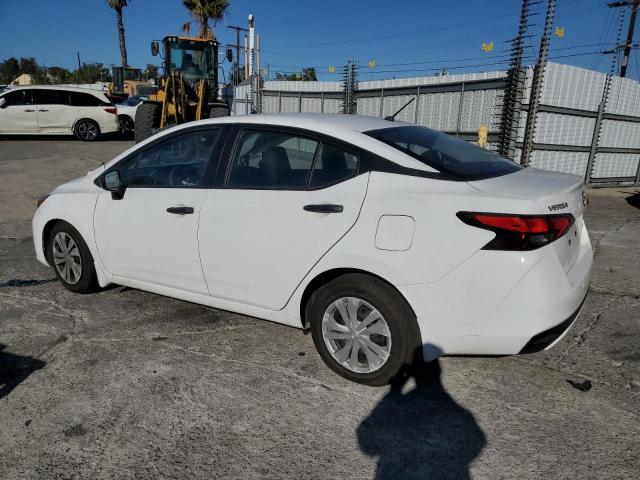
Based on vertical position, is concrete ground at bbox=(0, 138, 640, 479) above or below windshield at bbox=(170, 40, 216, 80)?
below

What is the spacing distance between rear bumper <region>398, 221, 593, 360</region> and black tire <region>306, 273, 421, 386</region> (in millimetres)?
66

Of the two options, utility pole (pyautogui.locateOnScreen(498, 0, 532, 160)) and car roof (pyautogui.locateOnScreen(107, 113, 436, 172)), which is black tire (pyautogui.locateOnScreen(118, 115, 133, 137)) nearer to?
utility pole (pyautogui.locateOnScreen(498, 0, 532, 160))

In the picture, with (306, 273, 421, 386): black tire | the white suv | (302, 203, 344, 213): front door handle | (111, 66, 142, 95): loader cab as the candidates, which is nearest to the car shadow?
(306, 273, 421, 386): black tire

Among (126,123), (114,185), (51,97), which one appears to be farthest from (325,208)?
(126,123)

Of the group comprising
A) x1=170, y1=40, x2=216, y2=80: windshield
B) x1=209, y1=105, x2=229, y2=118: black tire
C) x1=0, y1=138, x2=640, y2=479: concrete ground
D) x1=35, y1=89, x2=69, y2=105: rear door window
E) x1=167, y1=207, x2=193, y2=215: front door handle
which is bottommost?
x1=0, y1=138, x2=640, y2=479: concrete ground

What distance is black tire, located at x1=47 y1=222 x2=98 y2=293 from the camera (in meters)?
4.06

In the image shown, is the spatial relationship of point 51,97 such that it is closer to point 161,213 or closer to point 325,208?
point 161,213

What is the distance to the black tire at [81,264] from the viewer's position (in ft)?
13.3

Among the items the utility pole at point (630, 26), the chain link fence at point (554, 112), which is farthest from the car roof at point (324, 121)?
the utility pole at point (630, 26)

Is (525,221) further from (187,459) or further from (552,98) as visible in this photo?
(552,98)

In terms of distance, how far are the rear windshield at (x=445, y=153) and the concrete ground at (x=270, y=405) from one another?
4.11 ft

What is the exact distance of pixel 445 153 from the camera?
3021mm

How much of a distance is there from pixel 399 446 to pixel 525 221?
1.26 metres

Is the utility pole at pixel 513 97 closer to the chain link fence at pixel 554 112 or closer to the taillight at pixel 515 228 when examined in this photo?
the chain link fence at pixel 554 112
